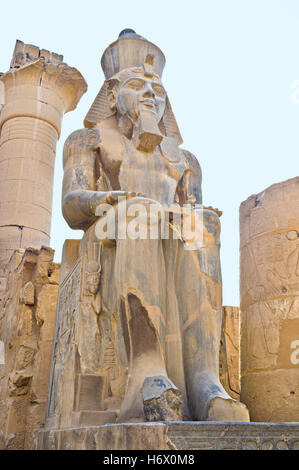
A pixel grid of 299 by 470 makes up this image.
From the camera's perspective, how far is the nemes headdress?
4.18m

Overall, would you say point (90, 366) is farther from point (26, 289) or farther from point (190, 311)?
point (26, 289)

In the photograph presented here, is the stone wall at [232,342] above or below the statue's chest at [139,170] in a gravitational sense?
below

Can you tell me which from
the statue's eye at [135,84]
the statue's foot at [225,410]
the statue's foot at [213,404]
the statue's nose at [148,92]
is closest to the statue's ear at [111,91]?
the statue's eye at [135,84]

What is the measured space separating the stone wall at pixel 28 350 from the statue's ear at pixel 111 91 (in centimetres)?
150

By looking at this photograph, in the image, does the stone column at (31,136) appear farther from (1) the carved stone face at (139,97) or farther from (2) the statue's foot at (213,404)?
(2) the statue's foot at (213,404)

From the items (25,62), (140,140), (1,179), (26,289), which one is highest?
(25,62)

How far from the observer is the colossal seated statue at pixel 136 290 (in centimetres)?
278

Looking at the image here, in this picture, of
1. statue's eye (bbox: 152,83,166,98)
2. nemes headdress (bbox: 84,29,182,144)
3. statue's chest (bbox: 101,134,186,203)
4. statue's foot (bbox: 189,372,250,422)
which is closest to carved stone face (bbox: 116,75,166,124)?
statue's eye (bbox: 152,83,166,98)

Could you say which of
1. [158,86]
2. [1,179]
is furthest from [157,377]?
[1,179]

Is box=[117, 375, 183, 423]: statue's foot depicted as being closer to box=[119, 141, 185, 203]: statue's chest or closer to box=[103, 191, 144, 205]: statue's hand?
box=[103, 191, 144, 205]: statue's hand

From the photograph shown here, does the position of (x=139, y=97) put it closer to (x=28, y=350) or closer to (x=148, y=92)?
(x=148, y=92)

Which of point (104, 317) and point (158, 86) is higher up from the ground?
point (158, 86)

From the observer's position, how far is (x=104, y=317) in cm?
322

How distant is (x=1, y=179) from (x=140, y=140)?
541 cm
